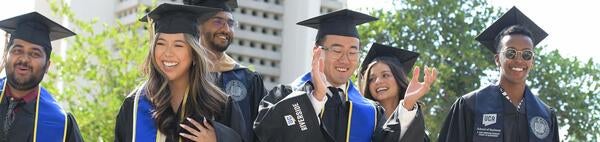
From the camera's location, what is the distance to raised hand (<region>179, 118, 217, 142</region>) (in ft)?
20.4

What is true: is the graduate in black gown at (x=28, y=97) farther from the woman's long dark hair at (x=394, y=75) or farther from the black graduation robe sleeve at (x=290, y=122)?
the woman's long dark hair at (x=394, y=75)

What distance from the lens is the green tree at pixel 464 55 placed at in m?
27.3

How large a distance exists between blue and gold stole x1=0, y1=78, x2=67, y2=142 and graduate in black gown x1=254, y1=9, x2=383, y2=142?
142 centimetres

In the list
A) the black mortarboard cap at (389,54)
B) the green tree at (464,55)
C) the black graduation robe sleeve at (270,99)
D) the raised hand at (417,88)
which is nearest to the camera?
the black graduation robe sleeve at (270,99)

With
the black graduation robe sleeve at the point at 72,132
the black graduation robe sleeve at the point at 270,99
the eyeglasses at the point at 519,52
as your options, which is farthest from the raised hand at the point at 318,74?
the black graduation robe sleeve at the point at 72,132

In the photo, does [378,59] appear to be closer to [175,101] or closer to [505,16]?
[505,16]

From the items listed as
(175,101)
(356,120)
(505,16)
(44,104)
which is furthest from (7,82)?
(505,16)

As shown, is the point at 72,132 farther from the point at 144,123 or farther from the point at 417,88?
the point at 417,88

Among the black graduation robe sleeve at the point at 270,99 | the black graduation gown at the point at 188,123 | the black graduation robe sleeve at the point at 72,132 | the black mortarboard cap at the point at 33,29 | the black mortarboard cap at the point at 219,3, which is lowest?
the black graduation robe sleeve at the point at 72,132

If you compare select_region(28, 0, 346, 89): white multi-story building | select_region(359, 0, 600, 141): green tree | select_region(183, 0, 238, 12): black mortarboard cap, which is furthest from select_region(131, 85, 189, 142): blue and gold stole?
select_region(28, 0, 346, 89): white multi-story building

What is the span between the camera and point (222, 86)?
755cm

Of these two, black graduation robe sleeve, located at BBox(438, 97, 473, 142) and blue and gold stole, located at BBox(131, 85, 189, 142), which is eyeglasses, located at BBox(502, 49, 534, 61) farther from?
blue and gold stole, located at BBox(131, 85, 189, 142)

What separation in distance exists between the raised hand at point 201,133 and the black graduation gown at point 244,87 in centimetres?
113

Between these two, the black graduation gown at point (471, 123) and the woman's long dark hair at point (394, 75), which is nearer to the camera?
the black graduation gown at point (471, 123)
